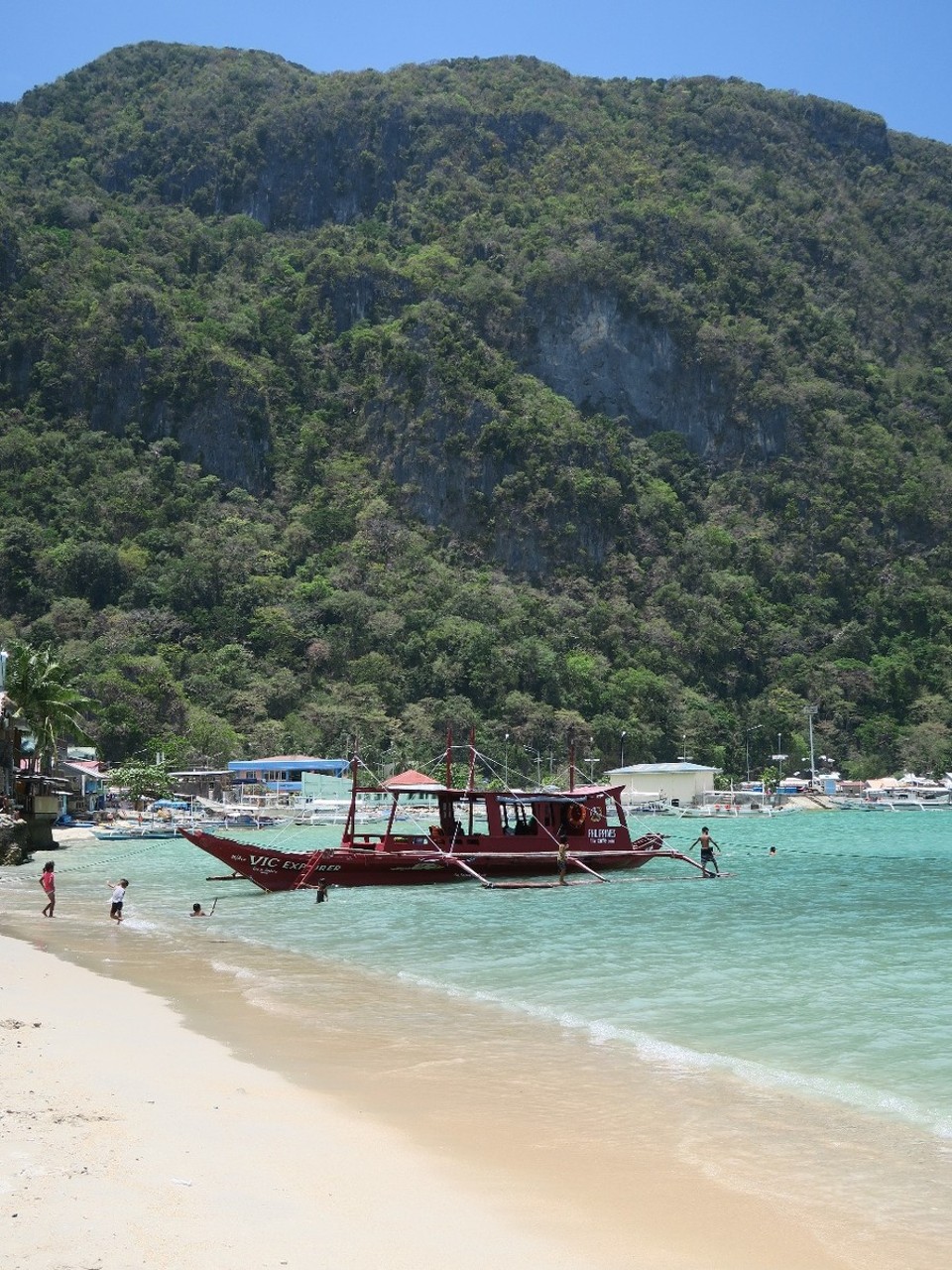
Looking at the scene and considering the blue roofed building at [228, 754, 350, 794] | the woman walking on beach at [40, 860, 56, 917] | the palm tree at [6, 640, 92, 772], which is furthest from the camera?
the blue roofed building at [228, 754, 350, 794]

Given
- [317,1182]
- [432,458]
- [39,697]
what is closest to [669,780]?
[432,458]

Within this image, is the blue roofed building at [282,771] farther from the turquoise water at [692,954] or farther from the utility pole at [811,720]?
the turquoise water at [692,954]

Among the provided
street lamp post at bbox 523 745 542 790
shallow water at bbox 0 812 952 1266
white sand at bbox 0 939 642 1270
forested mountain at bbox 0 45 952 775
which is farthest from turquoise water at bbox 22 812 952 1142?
forested mountain at bbox 0 45 952 775

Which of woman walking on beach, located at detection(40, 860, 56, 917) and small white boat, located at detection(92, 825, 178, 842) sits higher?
woman walking on beach, located at detection(40, 860, 56, 917)

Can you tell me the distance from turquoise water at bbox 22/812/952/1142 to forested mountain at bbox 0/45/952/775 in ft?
219

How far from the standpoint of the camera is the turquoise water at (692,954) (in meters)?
15.5

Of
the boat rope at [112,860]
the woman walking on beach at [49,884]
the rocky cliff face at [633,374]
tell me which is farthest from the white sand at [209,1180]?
the rocky cliff face at [633,374]

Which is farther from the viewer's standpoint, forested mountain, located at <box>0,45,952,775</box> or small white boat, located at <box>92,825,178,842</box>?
forested mountain, located at <box>0,45,952,775</box>

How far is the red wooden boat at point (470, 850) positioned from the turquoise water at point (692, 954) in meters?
0.70

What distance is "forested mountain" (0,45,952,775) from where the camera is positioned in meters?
131

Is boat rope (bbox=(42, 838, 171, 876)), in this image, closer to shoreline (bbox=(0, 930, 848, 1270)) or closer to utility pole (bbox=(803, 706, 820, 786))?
shoreline (bbox=(0, 930, 848, 1270))

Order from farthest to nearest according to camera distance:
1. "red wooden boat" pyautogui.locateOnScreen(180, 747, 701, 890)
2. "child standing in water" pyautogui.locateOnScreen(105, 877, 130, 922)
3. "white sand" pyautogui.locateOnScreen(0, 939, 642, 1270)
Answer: "red wooden boat" pyautogui.locateOnScreen(180, 747, 701, 890), "child standing in water" pyautogui.locateOnScreen(105, 877, 130, 922), "white sand" pyautogui.locateOnScreen(0, 939, 642, 1270)

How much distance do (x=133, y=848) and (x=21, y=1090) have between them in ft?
179

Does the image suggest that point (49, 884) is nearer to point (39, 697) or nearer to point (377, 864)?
point (377, 864)
